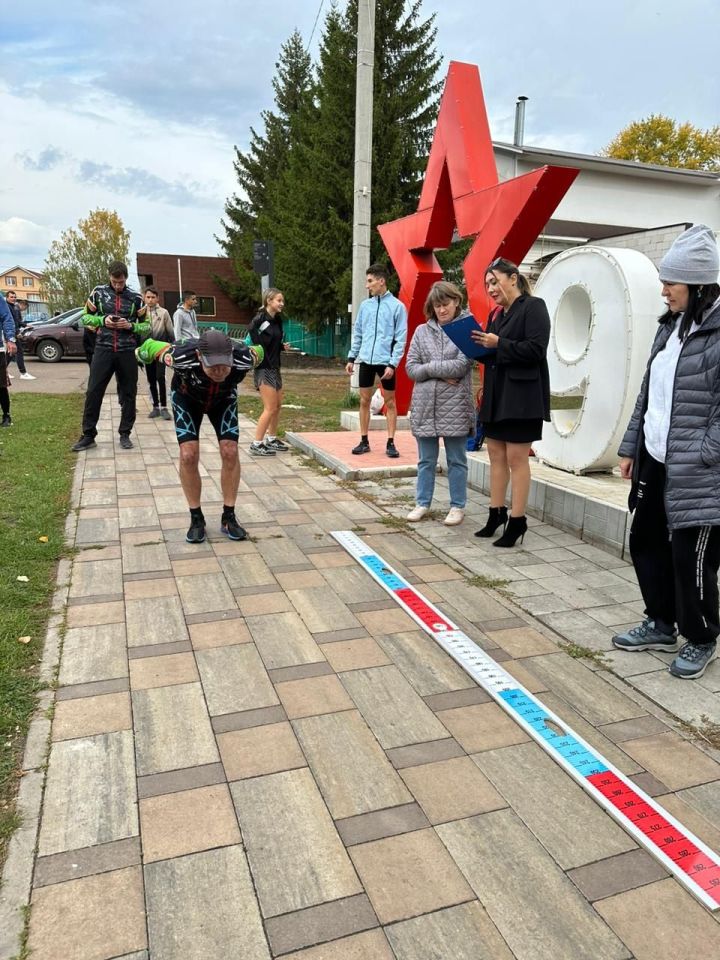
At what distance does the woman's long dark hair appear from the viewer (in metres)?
2.92

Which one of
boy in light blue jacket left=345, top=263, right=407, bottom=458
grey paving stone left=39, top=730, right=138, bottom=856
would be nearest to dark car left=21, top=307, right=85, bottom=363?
boy in light blue jacket left=345, top=263, right=407, bottom=458

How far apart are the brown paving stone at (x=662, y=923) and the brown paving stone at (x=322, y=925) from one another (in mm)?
628

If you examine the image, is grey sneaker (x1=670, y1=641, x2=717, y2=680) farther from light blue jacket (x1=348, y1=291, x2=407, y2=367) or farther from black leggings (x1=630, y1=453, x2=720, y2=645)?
light blue jacket (x1=348, y1=291, x2=407, y2=367)

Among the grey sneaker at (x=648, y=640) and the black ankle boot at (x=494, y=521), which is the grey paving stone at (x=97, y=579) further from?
the grey sneaker at (x=648, y=640)

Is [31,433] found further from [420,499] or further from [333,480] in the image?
[420,499]

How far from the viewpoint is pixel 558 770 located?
A: 247 cm

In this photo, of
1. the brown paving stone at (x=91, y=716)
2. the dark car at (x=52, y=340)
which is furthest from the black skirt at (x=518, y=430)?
the dark car at (x=52, y=340)

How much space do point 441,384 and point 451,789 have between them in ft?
10.8

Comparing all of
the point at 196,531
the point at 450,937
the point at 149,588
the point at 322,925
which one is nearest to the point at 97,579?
the point at 149,588

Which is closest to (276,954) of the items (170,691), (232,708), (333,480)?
(232,708)

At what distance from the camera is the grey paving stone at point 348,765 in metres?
2.29

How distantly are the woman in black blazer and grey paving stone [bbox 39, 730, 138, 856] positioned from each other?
2998 mm

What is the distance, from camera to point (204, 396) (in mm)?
4574

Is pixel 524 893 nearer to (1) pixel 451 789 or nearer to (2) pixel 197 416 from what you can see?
(1) pixel 451 789
